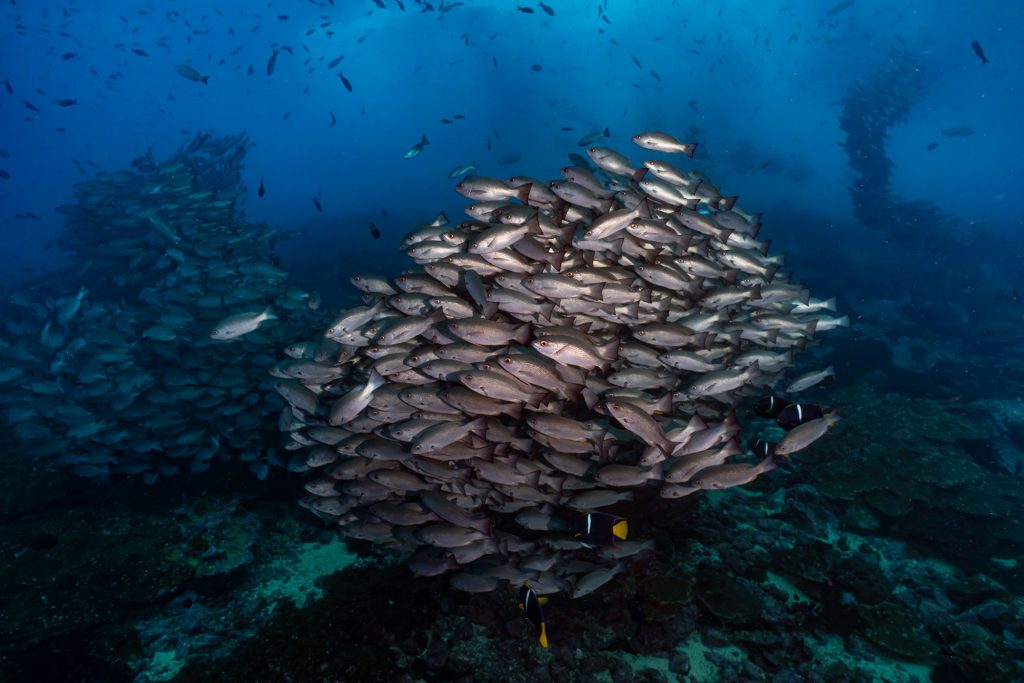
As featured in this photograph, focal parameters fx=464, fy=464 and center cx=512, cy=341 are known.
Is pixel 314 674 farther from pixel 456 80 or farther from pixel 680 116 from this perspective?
pixel 456 80

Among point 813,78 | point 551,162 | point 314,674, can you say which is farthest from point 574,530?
point 813,78

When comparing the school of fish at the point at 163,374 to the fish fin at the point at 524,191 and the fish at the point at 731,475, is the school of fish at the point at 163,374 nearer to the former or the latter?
the fish fin at the point at 524,191

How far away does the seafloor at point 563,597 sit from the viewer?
199 inches

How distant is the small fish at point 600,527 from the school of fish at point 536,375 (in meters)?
0.03

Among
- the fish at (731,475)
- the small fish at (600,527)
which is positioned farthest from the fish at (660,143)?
the small fish at (600,527)

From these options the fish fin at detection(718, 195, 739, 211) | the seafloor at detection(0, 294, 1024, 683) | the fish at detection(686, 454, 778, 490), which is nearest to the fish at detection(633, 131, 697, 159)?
the fish fin at detection(718, 195, 739, 211)

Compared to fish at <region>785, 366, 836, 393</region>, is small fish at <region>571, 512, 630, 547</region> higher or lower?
lower

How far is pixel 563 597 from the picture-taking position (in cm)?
552

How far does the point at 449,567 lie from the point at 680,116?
7662 cm

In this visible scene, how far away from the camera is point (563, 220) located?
4.88 m

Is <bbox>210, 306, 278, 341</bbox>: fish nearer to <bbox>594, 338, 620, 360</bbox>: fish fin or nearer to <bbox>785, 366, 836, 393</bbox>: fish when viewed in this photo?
<bbox>594, 338, 620, 360</bbox>: fish fin

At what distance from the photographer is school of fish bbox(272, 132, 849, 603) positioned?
4215 mm

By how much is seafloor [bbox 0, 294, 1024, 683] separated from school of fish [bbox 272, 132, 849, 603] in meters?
0.73

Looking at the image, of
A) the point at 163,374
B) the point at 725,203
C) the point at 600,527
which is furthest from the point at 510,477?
the point at 163,374
